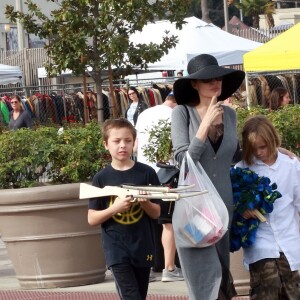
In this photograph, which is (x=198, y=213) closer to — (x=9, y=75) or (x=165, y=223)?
(x=165, y=223)

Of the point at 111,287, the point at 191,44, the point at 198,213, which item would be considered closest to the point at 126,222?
the point at 198,213

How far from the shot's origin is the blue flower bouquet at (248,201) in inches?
228

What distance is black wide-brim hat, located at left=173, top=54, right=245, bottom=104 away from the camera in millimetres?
5617

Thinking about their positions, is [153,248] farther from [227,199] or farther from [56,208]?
[56,208]

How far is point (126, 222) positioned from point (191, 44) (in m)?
17.6

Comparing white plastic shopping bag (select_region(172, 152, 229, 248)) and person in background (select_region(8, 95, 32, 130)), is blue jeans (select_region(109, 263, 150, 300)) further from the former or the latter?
person in background (select_region(8, 95, 32, 130))

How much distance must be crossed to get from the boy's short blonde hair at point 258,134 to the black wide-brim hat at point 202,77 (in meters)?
0.25

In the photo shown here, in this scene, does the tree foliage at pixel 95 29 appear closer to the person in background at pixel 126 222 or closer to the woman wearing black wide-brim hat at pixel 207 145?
the person in background at pixel 126 222

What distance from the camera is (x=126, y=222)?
594 centimetres

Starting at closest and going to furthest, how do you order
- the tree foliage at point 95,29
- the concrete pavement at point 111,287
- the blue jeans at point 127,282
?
the blue jeans at point 127,282
the concrete pavement at point 111,287
the tree foliage at point 95,29

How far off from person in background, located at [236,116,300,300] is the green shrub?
2.94m

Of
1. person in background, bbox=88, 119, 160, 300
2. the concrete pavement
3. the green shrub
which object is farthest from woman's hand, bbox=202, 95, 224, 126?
the green shrub

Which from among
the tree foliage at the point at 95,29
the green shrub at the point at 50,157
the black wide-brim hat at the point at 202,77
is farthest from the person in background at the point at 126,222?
the tree foliage at the point at 95,29

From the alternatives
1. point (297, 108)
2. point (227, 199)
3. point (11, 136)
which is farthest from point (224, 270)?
point (11, 136)
